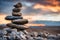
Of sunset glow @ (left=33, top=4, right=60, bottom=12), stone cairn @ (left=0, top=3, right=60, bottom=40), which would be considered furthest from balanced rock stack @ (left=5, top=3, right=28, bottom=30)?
sunset glow @ (left=33, top=4, right=60, bottom=12)

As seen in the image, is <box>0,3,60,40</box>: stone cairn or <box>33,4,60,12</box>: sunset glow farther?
<box>33,4,60,12</box>: sunset glow

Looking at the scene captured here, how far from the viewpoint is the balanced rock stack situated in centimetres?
240

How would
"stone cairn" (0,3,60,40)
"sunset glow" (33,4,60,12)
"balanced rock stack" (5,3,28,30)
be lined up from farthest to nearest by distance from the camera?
"sunset glow" (33,4,60,12), "balanced rock stack" (5,3,28,30), "stone cairn" (0,3,60,40)

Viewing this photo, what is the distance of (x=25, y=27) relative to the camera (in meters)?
2.44

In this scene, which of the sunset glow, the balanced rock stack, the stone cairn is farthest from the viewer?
the sunset glow

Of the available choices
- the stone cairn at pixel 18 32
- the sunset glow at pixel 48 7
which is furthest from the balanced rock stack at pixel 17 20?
Result: the sunset glow at pixel 48 7

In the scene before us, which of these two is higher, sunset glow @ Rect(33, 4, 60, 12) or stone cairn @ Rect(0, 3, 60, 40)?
sunset glow @ Rect(33, 4, 60, 12)

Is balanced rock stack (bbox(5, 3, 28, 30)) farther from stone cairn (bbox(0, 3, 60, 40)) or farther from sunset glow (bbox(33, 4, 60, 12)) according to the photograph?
sunset glow (bbox(33, 4, 60, 12))

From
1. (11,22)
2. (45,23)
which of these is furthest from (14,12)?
(45,23)

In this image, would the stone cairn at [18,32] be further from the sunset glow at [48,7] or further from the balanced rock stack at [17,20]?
the sunset glow at [48,7]

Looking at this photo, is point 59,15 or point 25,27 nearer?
point 25,27

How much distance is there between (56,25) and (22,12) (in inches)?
25.9

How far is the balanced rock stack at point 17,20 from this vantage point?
7.86 ft

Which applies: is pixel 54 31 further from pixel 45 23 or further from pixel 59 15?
pixel 59 15
